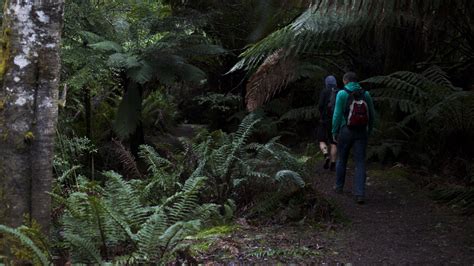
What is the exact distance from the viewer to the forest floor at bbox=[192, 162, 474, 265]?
365 cm

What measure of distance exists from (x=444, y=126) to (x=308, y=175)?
1.93 meters

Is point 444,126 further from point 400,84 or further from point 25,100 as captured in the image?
point 25,100

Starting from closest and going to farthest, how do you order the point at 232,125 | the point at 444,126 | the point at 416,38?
the point at 444,126 < the point at 416,38 < the point at 232,125

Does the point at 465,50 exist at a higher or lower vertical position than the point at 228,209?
higher

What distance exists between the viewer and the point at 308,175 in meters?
5.23

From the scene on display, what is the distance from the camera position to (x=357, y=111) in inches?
199

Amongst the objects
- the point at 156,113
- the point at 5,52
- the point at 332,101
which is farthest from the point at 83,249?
the point at 156,113

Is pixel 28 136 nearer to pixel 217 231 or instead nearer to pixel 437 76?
A: pixel 217 231

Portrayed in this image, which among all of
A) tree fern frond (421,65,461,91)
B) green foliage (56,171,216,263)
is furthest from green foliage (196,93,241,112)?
green foliage (56,171,216,263)

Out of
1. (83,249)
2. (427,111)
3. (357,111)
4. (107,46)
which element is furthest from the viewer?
(107,46)

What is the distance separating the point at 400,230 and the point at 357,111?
125cm

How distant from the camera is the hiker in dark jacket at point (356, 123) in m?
5.08

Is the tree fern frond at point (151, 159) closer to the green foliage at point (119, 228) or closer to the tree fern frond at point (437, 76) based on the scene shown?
the green foliage at point (119, 228)

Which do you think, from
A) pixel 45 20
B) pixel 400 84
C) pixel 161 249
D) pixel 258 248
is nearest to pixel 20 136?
pixel 45 20
